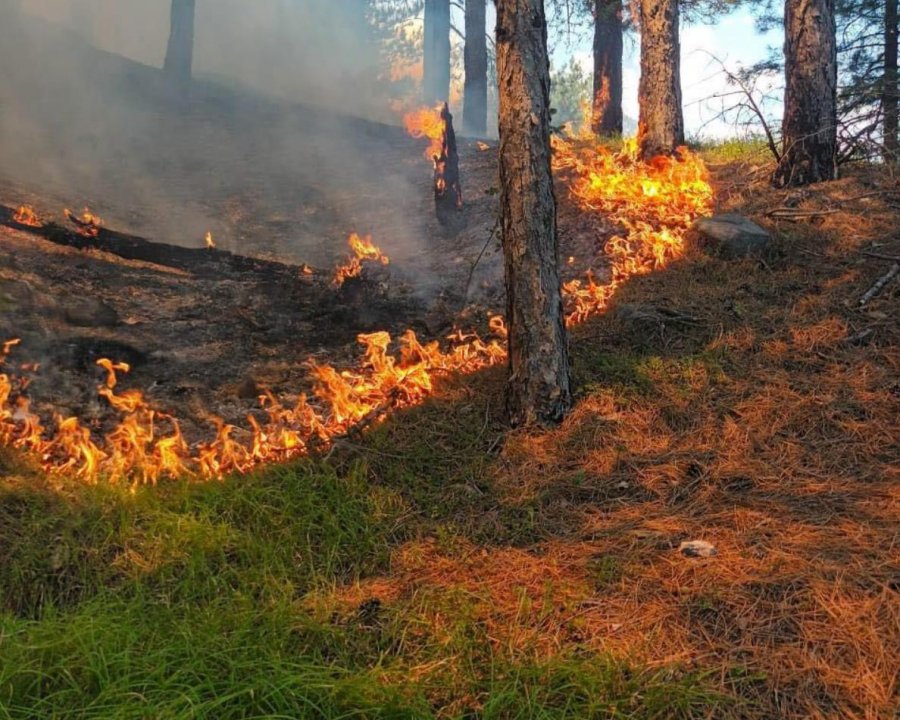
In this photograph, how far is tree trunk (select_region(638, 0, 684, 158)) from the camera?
8.94 m

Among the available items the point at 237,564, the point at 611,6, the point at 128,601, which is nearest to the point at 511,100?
the point at 237,564

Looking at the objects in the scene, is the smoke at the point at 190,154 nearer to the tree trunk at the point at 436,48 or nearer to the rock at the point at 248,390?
the tree trunk at the point at 436,48

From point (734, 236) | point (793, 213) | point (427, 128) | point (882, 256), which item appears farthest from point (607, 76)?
point (882, 256)

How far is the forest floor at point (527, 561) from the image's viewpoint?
7.35 ft

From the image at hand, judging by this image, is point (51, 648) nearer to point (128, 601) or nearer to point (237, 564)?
point (128, 601)

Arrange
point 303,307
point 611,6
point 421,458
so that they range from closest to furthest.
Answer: point 421,458 < point 303,307 < point 611,6

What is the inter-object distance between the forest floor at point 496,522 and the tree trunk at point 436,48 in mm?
18588

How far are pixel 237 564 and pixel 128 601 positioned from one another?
470 millimetres

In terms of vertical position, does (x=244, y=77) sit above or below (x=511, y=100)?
above

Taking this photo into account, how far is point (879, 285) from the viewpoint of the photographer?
17.2ft

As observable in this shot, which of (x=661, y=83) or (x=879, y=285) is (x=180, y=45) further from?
(x=879, y=285)

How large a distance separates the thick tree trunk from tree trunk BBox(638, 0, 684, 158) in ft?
40.3

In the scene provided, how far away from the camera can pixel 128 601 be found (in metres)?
2.88

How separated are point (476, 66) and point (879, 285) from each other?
59.6ft
